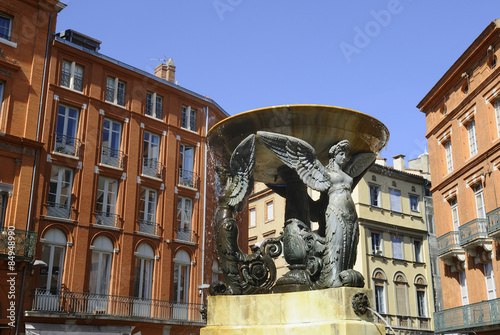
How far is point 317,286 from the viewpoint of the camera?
7.86 m

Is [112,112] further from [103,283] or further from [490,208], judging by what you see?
[490,208]

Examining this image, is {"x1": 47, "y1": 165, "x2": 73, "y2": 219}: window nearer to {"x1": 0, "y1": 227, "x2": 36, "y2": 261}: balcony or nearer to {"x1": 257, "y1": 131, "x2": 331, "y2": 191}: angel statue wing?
{"x1": 0, "y1": 227, "x2": 36, "y2": 261}: balcony

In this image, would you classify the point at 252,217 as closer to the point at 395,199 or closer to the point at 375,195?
the point at 375,195

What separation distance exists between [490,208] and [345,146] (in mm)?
20128

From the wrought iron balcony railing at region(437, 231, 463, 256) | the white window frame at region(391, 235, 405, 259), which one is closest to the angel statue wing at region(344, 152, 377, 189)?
the wrought iron balcony railing at region(437, 231, 463, 256)

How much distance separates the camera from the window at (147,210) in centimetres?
2902

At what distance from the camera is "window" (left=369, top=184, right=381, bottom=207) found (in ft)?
122

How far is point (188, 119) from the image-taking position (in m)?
32.9

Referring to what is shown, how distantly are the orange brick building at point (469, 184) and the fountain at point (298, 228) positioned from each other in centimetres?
1830

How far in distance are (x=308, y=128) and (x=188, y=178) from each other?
928 inches

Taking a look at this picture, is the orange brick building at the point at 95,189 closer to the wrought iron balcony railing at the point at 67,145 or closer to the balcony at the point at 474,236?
the wrought iron balcony railing at the point at 67,145

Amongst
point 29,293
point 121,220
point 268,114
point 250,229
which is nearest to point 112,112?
point 121,220

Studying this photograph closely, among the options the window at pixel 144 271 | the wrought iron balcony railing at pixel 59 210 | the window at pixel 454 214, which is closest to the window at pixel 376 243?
the window at pixel 454 214

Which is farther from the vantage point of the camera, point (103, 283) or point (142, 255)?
point (142, 255)
